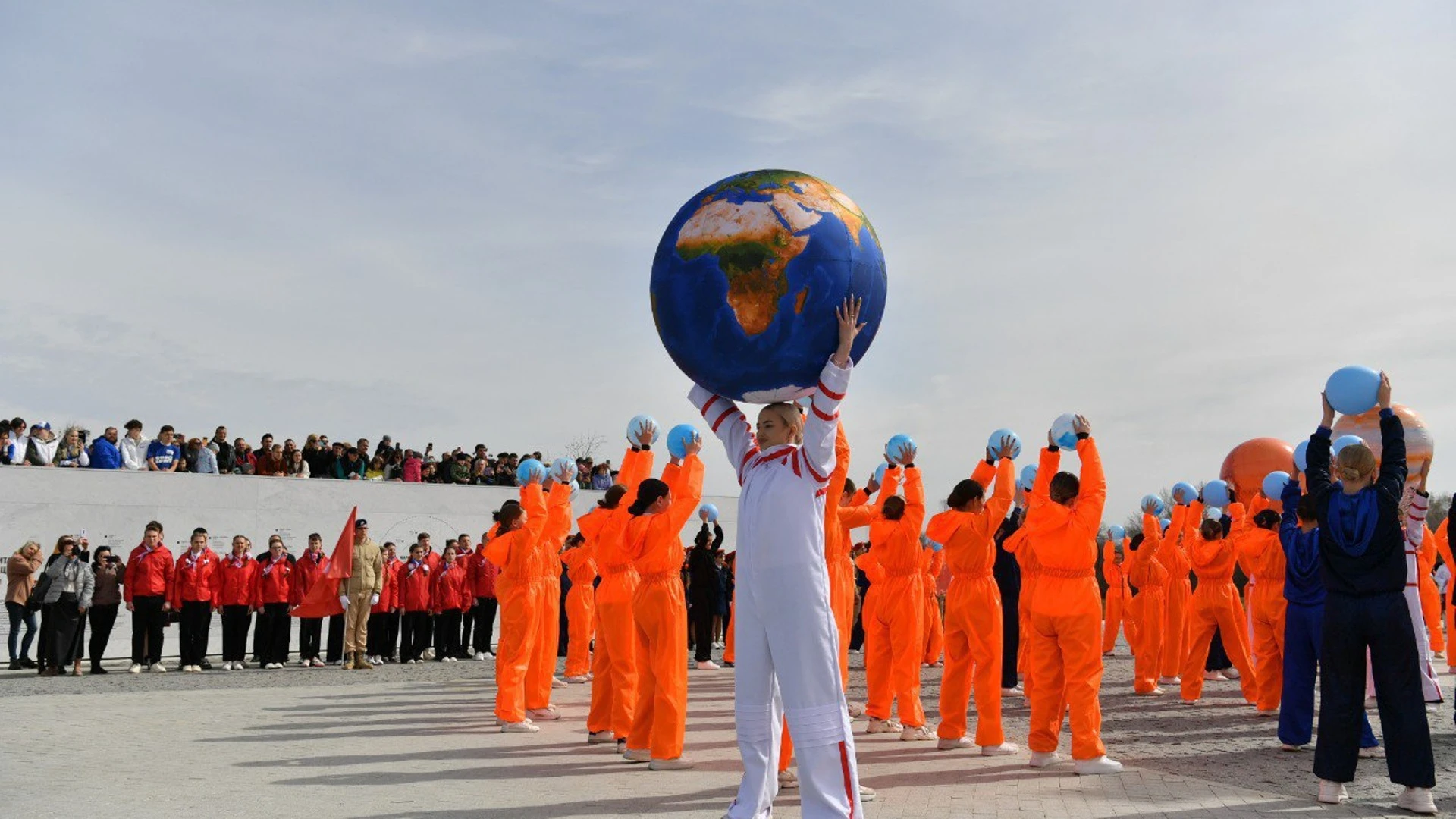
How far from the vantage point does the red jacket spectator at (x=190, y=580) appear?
17.9 metres

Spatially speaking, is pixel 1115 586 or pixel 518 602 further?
pixel 1115 586

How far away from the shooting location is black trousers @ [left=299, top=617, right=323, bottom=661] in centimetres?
1956

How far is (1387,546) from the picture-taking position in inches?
284

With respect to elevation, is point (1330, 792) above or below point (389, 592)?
below

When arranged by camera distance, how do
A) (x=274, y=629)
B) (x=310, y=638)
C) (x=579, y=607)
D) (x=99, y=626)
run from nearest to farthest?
(x=579, y=607) < (x=99, y=626) < (x=274, y=629) < (x=310, y=638)

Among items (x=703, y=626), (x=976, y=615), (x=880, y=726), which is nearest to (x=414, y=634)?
(x=703, y=626)

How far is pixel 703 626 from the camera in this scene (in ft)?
63.8

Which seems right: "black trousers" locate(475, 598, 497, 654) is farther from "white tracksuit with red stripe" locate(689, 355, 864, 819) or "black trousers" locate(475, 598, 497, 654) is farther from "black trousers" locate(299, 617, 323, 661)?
"white tracksuit with red stripe" locate(689, 355, 864, 819)

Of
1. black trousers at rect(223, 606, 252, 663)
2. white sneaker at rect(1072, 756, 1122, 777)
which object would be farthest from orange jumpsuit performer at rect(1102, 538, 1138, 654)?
black trousers at rect(223, 606, 252, 663)

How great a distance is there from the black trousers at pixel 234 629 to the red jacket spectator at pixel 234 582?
154mm

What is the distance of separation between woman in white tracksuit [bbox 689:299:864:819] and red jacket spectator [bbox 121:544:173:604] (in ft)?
48.4

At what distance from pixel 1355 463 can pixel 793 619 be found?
4322mm

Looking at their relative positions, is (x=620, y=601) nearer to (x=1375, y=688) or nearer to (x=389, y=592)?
(x=1375, y=688)

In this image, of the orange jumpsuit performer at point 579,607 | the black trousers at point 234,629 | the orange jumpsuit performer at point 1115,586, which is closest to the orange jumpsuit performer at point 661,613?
the orange jumpsuit performer at point 579,607
